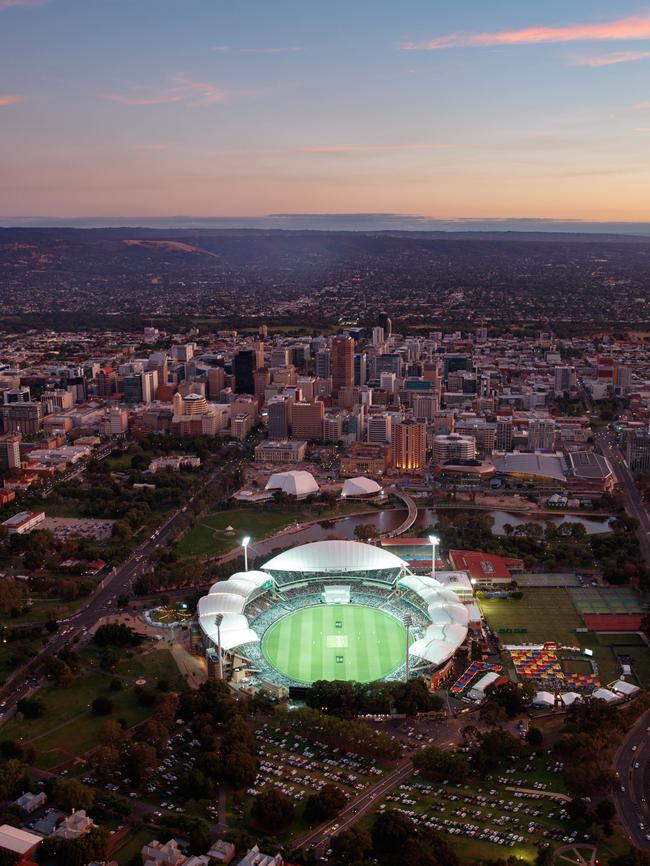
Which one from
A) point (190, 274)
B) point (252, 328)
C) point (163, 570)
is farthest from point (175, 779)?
point (190, 274)

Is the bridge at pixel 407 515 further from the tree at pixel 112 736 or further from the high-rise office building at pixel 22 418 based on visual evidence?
the high-rise office building at pixel 22 418

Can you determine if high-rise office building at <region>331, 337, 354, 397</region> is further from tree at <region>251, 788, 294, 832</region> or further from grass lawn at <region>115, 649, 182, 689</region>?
tree at <region>251, 788, 294, 832</region>

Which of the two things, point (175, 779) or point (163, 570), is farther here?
point (163, 570)

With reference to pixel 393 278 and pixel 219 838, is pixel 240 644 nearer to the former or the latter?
pixel 219 838

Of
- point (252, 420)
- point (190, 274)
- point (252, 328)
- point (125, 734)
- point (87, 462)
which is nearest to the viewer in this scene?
point (125, 734)

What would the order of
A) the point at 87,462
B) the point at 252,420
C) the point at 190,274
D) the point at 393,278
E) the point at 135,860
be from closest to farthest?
the point at 135,860, the point at 87,462, the point at 252,420, the point at 393,278, the point at 190,274

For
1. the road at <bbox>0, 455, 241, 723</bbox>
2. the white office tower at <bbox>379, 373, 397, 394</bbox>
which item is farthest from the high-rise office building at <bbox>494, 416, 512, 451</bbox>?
the road at <bbox>0, 455, 241, 723</bbox>
